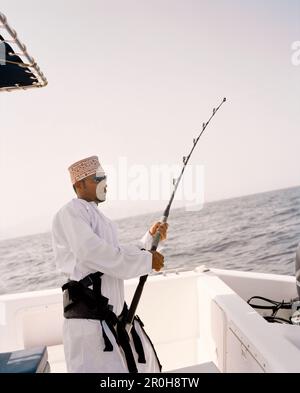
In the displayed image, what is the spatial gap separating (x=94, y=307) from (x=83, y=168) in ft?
2.62

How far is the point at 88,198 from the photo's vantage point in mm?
1985

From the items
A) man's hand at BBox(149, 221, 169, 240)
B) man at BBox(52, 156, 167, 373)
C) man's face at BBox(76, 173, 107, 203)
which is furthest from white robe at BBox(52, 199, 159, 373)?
man's hand at BBox(149, 221, 169, 240)

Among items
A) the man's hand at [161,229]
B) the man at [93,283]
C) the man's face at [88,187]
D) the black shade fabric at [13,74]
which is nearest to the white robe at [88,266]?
the man at [93,283]

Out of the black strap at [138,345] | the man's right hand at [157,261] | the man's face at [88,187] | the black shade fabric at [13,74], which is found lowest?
the black strap at [138,345]

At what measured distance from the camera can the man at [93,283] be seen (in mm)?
1706

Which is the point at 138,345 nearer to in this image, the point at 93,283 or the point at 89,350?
the point at 89,350

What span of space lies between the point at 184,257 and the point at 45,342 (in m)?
12.8

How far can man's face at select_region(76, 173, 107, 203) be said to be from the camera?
1960 mm

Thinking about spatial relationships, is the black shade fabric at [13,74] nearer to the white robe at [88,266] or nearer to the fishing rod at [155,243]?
the white robe at [88,266]

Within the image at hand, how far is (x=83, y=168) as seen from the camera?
1.95m

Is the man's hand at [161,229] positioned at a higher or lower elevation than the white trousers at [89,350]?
higher

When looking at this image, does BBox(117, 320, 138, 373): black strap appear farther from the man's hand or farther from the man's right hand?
the man's hand

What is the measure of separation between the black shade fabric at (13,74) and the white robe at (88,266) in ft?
2.65
